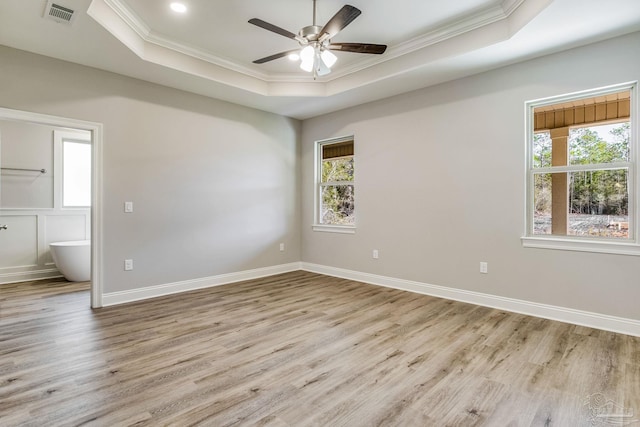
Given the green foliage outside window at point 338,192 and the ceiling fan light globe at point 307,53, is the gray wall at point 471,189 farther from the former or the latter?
the ceiling fan light globe at point 307,53

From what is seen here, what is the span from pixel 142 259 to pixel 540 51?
491 cm

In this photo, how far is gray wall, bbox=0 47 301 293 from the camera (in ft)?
11.6

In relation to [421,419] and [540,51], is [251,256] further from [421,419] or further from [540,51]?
[540,51]

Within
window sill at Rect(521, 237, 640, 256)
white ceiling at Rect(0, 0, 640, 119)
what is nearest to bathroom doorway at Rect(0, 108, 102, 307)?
white ceiling at Rect(0, 0, 640, 119)

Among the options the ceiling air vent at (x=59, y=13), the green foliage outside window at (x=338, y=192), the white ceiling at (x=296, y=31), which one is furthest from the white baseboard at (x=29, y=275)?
the green foliage outside window at (x=338, y=192)

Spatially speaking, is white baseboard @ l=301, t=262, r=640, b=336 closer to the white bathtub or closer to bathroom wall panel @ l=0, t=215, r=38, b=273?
the white bathtub

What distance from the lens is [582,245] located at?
3174 millimetres

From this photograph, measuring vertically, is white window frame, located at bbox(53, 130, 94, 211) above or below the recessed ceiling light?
below

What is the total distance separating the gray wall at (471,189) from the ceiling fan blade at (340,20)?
2039 millimetres

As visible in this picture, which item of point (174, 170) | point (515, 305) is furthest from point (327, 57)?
point (515, 305)

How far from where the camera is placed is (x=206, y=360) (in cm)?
245

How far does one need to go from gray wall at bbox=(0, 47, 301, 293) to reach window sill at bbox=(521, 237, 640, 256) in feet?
11.9

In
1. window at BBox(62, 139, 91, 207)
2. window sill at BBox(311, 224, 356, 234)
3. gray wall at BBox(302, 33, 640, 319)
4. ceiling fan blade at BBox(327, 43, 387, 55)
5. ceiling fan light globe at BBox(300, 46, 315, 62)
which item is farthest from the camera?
window at BBox(62, 139, 91, 207)

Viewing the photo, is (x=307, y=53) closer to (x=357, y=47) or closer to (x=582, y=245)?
(x=357, y=47)
